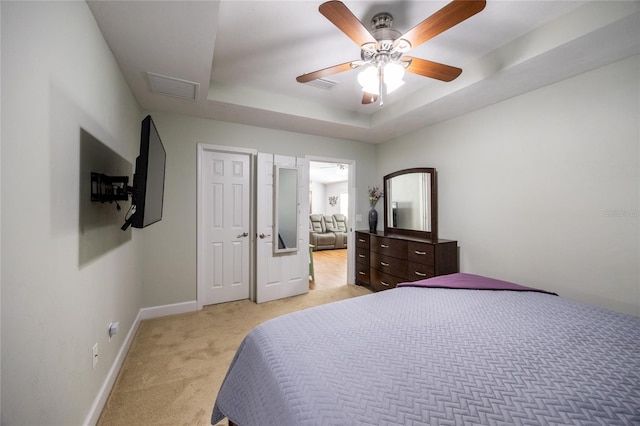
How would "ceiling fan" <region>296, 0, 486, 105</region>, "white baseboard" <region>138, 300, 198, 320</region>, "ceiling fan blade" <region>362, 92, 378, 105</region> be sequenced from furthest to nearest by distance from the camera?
"white baseboard" <region>138, 300, 198, 320</region>, "ceiling fan blade" <region>362, 92, 378, 105</region>, "ceiling fan" <region>296, 0, 486, 105</region>

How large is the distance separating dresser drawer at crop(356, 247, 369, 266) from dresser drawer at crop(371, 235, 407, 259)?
18 cm

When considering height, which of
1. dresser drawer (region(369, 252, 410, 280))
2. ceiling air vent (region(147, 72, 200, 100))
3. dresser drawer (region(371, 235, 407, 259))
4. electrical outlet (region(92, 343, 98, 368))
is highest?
ceiling air vent (region(147, 72, 200, 100))

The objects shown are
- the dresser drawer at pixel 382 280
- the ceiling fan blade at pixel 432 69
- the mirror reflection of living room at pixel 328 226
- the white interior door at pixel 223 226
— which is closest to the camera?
the ceiling fan blade at pixel 432 69

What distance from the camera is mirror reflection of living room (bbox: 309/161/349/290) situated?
4.73 metres

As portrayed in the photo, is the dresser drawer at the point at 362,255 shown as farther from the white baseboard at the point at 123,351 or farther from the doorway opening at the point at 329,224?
the white baseboard at the point at 123,351

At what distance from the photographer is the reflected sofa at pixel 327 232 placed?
769 centimetres

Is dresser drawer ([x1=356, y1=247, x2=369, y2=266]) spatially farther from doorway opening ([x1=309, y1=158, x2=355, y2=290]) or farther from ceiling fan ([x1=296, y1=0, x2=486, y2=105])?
ceiling fan ([x1=296, y1=0, x2=486, y2=105])

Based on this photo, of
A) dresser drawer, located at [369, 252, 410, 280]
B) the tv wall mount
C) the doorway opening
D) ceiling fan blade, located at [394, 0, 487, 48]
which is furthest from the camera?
the doorway opening

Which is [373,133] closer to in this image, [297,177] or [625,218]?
[297,177]

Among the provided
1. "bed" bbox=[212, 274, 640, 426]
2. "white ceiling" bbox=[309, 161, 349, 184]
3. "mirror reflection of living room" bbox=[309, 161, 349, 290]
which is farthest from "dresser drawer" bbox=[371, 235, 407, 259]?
"white ceiling" bbox=[309, 161, 349, 184]

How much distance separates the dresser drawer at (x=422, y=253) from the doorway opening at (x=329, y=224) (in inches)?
49.5

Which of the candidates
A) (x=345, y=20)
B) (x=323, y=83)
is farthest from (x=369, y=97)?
(x=345, y=20)

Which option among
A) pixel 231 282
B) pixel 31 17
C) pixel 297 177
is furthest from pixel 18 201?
pixel 297 177

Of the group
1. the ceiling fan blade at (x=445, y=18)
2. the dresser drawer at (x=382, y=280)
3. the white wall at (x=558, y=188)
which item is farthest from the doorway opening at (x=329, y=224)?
the ceiling fan blade at (x=445, y=18)
